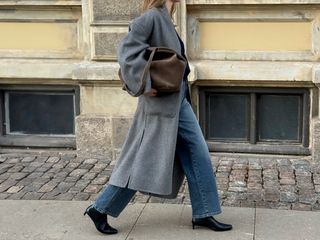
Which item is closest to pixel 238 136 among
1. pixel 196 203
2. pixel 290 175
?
pixel 290 175

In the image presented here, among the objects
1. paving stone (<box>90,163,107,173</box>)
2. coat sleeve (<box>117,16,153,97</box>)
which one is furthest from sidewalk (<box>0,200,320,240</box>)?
coat sleeve (<box>117,16,153,97</box>)

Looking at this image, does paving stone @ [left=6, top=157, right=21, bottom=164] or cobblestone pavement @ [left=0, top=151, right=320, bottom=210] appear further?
paving stone @ [left=6, top=157, right=21, bottom=164]

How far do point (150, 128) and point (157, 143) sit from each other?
0.11m

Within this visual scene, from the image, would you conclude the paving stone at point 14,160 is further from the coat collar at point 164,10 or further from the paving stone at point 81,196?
the coat collar at point 164,10

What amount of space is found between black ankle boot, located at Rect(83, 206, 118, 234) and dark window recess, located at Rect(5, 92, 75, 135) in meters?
2.59

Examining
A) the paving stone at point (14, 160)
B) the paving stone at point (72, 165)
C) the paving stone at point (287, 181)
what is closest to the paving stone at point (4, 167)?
the paving stone at point (14, 160)

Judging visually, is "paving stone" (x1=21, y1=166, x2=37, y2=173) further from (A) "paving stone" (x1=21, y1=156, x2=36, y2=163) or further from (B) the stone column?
(B) the stone column

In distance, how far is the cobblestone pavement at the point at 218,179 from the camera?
17.5 feet

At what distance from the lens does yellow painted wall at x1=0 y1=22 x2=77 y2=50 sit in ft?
22.3

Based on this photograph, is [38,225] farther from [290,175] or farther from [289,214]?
[290,175]

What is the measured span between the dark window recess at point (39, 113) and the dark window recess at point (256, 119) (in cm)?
146

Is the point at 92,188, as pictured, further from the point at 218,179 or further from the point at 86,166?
the point at 218,179

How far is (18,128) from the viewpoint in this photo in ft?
23.5

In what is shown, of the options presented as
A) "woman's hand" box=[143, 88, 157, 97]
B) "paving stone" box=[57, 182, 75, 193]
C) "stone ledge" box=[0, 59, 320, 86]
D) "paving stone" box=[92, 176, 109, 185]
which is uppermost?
"stone ledge" box=[0, 59, 320, 86]
